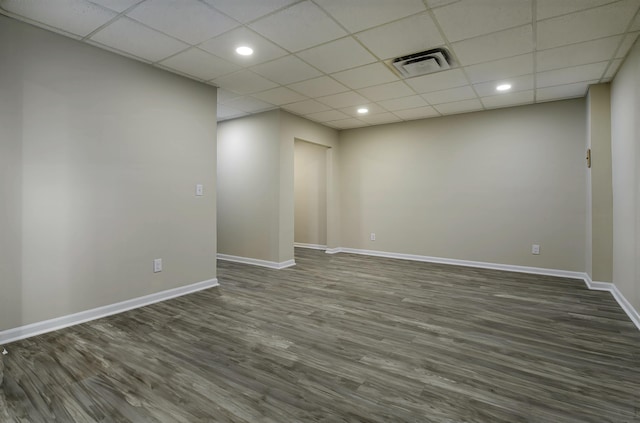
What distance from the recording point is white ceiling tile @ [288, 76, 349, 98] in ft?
12.3

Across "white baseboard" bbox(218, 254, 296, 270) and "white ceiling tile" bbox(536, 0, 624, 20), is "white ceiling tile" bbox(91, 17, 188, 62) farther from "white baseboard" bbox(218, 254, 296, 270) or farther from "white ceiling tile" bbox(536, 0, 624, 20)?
"white baseboard" bbox(218, 254, 296, 270)

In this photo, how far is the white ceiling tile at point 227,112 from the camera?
4.87 m

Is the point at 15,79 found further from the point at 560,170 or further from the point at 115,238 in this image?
the point at 560,170

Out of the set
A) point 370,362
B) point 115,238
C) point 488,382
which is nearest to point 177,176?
point 115,238

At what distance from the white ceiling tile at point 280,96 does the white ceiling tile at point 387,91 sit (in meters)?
0.87

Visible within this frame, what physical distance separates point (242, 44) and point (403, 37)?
1422mm

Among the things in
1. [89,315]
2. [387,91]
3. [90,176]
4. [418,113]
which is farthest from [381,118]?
[89,315]

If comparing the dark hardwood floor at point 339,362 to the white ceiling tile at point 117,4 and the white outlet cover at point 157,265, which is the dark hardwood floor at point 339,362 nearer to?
the white outlet cover at point 157,265

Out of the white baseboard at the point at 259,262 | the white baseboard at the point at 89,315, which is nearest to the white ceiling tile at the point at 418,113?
the white baseboard at the point at 259,262

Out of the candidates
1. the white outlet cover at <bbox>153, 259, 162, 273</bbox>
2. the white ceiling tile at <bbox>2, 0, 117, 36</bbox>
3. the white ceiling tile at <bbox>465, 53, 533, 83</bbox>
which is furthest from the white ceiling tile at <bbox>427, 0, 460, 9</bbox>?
the white outlet cover at <bbox>153, 259, 162, 273</bbox>

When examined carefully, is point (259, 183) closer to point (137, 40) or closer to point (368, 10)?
point (137, 40)

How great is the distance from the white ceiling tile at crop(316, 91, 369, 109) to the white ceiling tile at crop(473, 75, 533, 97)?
146 centimetres

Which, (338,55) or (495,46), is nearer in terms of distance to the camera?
(495,46)

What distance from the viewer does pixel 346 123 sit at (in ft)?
19.2
